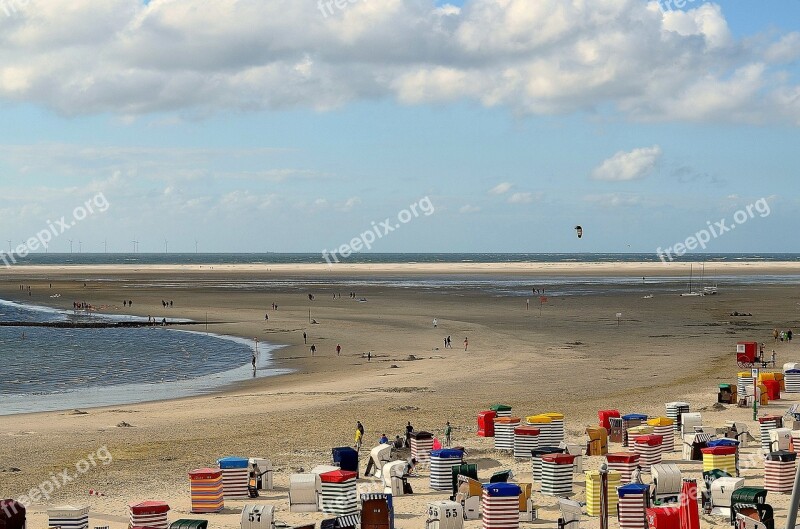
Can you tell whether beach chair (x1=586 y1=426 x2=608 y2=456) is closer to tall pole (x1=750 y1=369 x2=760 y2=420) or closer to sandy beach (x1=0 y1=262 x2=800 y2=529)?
sandy beach (x1=0 y1=262 x2=800 y2=529)

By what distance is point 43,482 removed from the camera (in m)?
27.0

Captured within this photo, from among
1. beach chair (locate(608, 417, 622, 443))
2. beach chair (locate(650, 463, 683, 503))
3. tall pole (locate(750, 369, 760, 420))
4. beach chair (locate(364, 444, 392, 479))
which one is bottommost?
beach chair (locate(650, 463, 683, 503))

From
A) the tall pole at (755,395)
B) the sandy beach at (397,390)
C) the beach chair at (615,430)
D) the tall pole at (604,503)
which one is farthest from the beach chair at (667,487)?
the tall pole at (755,395)

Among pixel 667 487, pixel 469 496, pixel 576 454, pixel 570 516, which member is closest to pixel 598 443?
pixel 576 454

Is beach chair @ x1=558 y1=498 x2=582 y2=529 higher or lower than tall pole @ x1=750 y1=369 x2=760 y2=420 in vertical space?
lower

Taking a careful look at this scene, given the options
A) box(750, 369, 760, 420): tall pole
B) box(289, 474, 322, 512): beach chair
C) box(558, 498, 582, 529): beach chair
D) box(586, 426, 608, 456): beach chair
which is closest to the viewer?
box(558, 498, 582, 529): beach chair

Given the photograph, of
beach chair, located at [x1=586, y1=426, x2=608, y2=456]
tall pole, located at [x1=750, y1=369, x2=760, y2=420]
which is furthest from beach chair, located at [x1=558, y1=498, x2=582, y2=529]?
tall pole, located at [x1=750, y1=369, x2=760, y2=420]

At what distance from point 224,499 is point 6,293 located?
124115 millimetres

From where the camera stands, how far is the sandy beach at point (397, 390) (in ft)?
90.2

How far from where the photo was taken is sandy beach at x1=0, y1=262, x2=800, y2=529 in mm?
27484

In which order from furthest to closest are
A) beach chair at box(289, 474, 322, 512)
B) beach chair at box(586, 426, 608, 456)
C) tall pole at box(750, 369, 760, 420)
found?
1. tall pole at box(750, 369, 760, 420)
2. beach chair at box(586, 426, 608, 456)
3. beach chair at box(289, 474, 322, 512)
